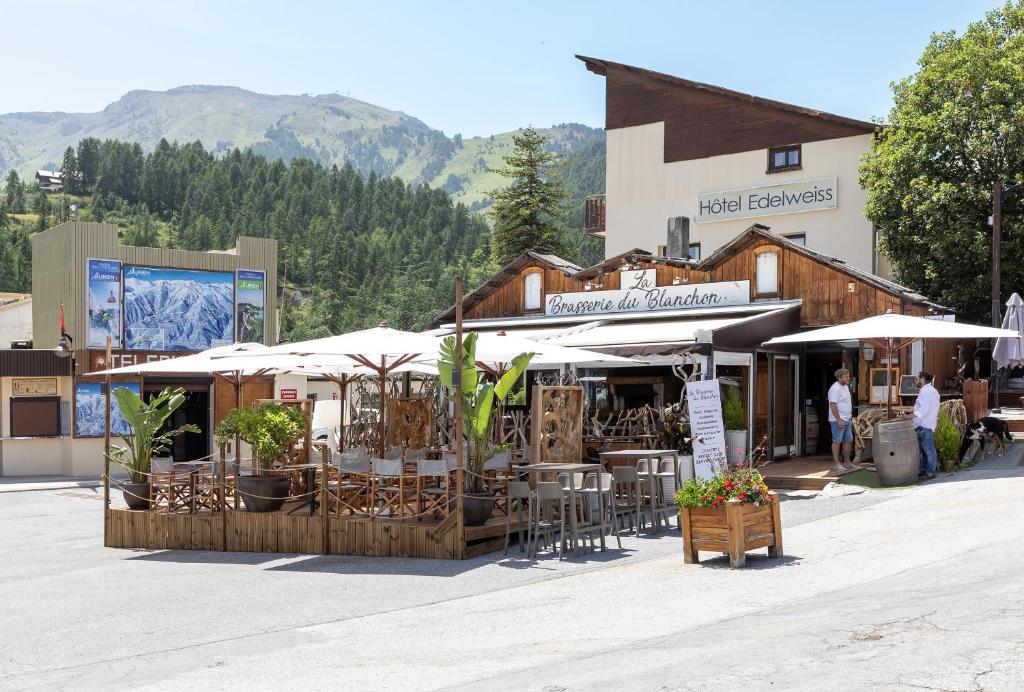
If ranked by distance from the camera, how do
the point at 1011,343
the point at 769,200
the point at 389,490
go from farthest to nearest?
the point at 769,200 → the point at 1011,343 → the point at 389,490

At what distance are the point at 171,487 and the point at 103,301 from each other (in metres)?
16.3

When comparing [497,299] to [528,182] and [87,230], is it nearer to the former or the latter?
[87,230]

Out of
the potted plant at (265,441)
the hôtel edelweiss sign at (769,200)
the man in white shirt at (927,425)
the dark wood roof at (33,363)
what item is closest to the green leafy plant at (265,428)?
the potted plant at (265,441)

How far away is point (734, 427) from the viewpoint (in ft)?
57.4

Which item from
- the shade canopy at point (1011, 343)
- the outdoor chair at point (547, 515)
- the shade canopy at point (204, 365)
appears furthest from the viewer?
the shade canopy at point (1011, 343)

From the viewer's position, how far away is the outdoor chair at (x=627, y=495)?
42.1ft

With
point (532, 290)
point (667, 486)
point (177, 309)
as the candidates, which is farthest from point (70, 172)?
point (667, 486)

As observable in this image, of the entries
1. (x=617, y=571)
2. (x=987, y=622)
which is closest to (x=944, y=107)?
(x=617, y=571)

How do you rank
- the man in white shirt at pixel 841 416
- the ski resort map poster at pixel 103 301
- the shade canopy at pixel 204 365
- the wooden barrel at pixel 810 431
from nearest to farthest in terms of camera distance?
the shade canopy at pixel 204 365 < the man in white shirt at pixel 841 416 < the wooden barrel at pixel 810 431 < the ski resort map poster at pixel 103 301

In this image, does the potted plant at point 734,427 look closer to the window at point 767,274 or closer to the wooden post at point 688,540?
the window at point 767,274

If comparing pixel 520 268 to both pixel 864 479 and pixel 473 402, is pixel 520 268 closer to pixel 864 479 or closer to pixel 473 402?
pixel 864 479

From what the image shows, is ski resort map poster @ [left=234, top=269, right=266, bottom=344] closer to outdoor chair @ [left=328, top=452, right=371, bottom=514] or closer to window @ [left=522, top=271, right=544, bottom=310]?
window @ [left=522, top=271, right=544, bottom=310]

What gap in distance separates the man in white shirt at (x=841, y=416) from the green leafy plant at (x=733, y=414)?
1.50 meters

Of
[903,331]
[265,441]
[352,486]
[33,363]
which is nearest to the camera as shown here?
[352,486]
